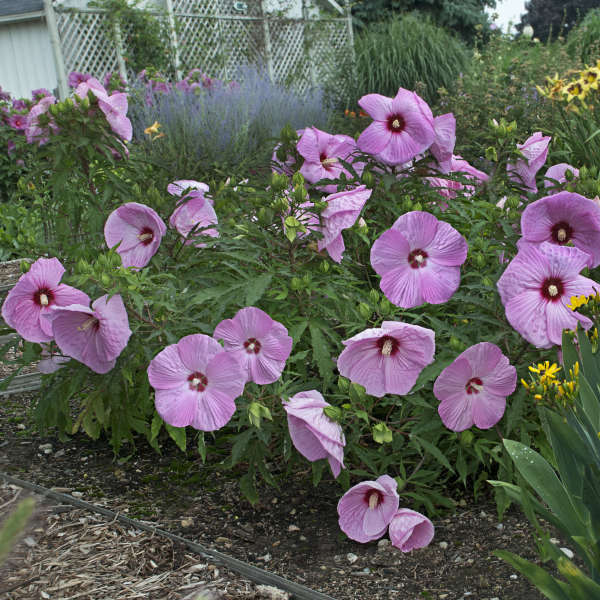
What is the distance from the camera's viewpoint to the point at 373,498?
68.9 inches

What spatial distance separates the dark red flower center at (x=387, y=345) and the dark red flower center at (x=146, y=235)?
0.80 m

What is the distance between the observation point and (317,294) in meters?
2.00

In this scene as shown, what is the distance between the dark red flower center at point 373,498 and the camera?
5.73ft

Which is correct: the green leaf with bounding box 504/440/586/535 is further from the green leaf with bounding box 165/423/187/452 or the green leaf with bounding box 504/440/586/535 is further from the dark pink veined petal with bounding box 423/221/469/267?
the green leaf with bounding box 165/423/187/452

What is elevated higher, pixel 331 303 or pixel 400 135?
pixel 400 135

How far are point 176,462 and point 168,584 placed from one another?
2.20ft

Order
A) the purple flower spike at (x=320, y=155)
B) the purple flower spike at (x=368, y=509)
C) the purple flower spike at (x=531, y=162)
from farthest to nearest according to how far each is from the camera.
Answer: the purple flower spike at (x=320, y=155)
the purple flower spike at (x=531, y=162)
the purple flower spike at (x=368, y=509)

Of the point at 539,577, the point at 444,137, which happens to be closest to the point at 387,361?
the point at 539,577

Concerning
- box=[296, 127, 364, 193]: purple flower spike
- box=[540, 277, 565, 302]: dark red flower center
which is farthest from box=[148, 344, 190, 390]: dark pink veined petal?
box=[540, 277, 565, 302]: dark red flower center

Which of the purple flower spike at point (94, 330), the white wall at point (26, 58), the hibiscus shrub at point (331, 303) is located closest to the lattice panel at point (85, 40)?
the white wall at point (26, 58)

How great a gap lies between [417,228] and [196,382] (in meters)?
0.68

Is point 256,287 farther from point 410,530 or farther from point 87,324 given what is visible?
point 410,530

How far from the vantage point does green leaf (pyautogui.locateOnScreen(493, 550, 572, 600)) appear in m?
1.11

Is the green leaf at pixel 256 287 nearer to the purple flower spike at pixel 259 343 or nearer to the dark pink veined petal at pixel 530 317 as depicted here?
the purple flower spike at pixel 259 343
